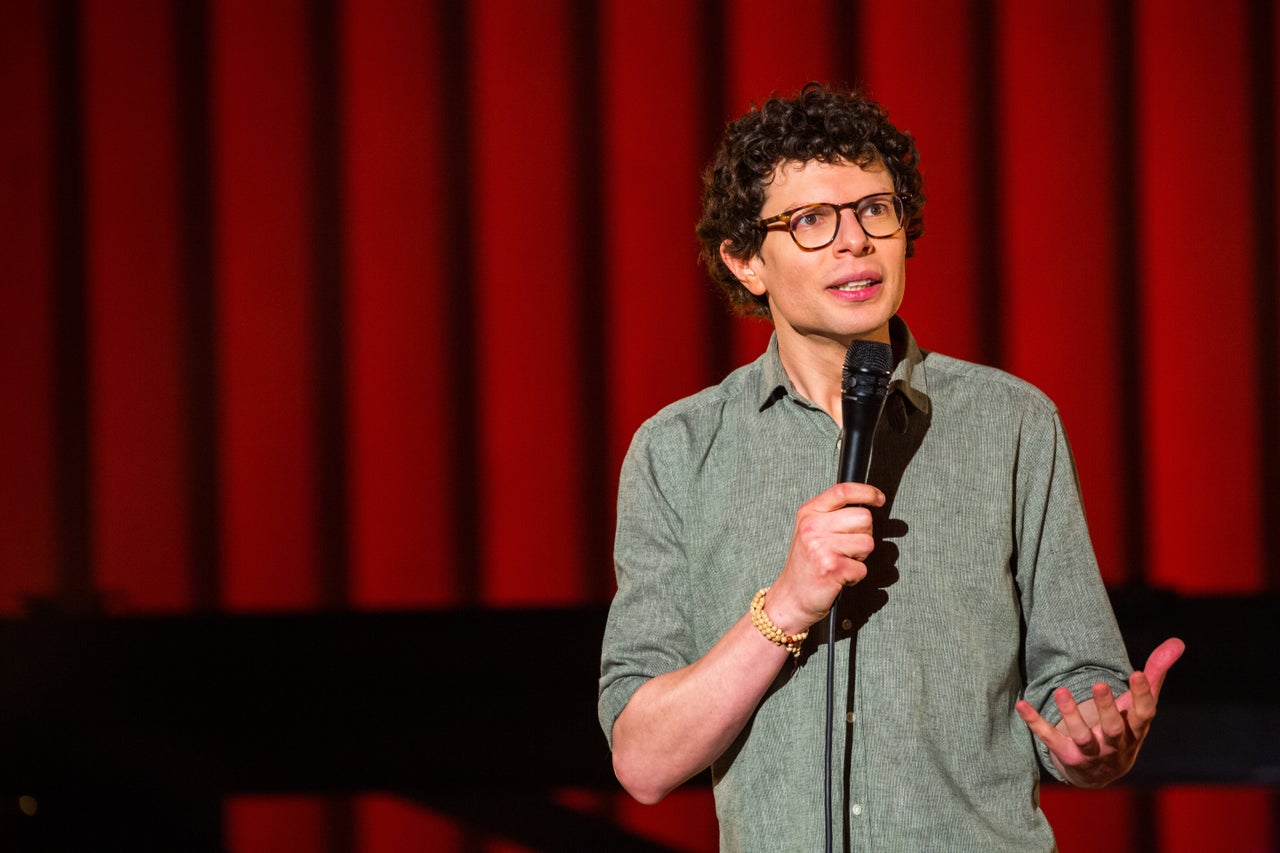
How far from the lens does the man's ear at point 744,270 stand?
1427 millimetres

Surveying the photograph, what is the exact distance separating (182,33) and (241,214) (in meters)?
0.43

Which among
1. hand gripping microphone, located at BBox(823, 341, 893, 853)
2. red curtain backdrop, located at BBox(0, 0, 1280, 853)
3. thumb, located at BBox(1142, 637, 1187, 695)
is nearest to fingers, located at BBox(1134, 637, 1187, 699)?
thumb, located at BBox(1142, 637, 1187, 695)

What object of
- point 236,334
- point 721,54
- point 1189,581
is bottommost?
point 1189,581

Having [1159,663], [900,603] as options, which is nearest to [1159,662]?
[1159,663]

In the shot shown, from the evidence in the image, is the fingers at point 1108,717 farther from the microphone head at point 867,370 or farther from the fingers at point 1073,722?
the microphone head at point 867,370

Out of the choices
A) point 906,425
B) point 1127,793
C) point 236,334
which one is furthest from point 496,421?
point 1127,793

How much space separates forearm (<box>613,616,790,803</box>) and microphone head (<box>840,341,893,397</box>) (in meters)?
0.25

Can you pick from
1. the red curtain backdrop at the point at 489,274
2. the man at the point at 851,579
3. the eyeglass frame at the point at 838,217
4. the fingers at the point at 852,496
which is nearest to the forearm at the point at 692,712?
the man at the point at 851,579

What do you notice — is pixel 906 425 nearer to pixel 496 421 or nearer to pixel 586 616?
pixel 586 616

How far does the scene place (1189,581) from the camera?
266 centimetres

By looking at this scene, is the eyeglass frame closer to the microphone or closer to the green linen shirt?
the green linen shirt

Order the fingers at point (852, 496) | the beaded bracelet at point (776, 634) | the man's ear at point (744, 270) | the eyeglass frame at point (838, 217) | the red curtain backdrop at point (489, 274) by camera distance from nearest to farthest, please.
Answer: the fingers at point (852, 496)
the beaded bracelet at point (776, 634)
the eyeglass frame at point (838, 217)
the man's ear at point (744, 270)
the red curtain backdrop at point (489, 274)

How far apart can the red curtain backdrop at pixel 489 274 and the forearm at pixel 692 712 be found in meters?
1.40

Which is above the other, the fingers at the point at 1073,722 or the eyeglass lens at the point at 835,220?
the eyeglass lens at the point at 835,220
